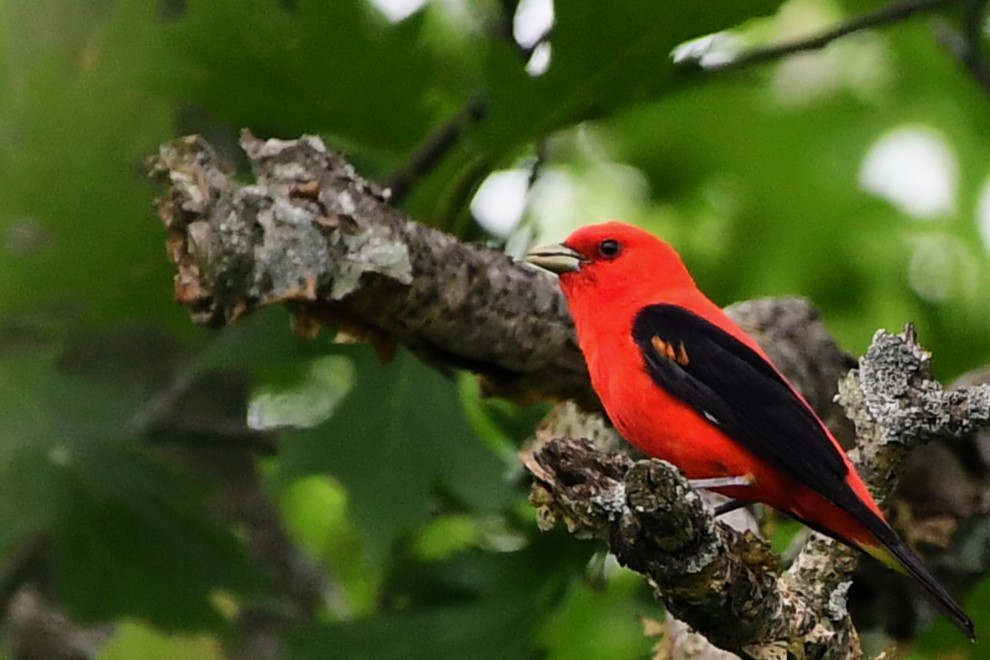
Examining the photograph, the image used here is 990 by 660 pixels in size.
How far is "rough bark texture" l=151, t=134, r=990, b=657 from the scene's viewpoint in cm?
216

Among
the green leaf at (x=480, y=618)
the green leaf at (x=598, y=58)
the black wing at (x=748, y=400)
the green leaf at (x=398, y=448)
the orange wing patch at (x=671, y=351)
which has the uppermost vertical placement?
the green leaf at (x=598, y=58)

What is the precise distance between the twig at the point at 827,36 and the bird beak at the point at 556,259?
0.62 m

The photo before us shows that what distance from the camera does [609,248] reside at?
376cm

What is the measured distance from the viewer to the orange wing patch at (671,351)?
3.12 m

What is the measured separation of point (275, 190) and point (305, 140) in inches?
6.1

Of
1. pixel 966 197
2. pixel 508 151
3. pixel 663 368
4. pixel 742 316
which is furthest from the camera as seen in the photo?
→ pixel 966 197

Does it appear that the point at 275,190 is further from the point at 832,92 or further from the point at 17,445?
the point at 832,92

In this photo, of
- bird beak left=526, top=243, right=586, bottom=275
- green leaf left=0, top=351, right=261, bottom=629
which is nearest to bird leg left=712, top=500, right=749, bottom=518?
bird beak left=526, top=243, right=586, bottom=275

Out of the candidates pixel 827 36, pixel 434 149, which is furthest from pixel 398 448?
pixel 827 36

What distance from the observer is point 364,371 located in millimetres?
3975

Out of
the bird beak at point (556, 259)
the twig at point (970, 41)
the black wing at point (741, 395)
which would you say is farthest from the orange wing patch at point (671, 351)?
the twig at point (970, 41)

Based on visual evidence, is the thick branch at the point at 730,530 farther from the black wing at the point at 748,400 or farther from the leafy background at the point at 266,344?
the leafy background at the point at 266,344

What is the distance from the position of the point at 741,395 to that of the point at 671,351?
0.20m

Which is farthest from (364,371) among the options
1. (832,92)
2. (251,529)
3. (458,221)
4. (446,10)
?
(832,92)
